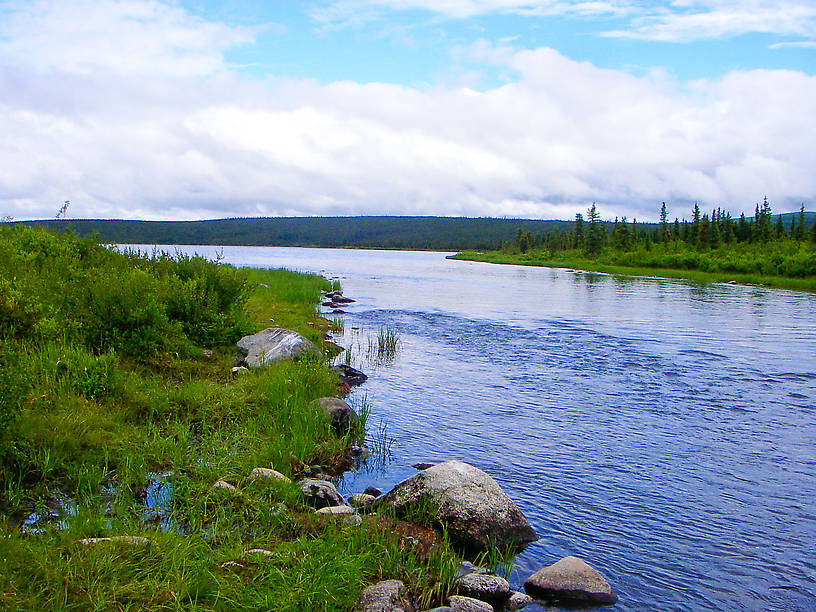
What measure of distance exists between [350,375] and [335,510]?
8.83 metres

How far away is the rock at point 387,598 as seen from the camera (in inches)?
220

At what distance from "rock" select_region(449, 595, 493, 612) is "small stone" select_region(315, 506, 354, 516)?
6.06ft

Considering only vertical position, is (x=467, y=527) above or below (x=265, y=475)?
below

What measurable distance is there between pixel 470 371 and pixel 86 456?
10.9m

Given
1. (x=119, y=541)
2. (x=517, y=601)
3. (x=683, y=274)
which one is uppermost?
(x=683, y=274)

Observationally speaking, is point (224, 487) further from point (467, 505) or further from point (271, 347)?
point (271, 347)

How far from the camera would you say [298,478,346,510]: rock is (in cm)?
779

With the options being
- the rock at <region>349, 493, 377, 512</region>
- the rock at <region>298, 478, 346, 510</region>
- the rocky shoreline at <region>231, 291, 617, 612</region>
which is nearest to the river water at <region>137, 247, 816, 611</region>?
the rocky shoreline at <region>231, 291, 617, 612</region>

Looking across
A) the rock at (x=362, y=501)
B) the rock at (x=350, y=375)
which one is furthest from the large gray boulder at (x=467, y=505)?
the rock at (x=350, y=375)

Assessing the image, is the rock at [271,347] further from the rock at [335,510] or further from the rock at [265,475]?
the rock at [335,510]

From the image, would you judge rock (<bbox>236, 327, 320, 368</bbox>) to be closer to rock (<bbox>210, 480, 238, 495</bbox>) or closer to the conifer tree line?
rock (<bbox>210, 480, 238, 495</bbox>)

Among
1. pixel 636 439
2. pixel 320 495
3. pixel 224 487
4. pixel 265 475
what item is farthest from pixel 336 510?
pixel 636 439

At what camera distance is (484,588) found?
6285mm

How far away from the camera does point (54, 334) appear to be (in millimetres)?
11383
